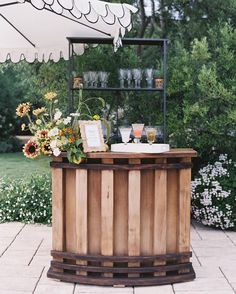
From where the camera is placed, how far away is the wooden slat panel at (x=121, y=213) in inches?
154

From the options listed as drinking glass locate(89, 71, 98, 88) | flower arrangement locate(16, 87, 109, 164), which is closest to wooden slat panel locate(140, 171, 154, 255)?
flower arrangement locate(16, 87, 109, 164)

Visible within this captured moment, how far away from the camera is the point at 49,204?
639 cm

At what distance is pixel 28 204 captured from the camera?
6430 mm

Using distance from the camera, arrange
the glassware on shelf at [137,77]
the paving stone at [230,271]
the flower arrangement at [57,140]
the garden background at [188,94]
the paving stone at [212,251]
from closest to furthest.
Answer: the flower arrangement at [57,140] < the paving stone at [230,271] < the paving stone at [212,251] < the glassware on shelf at [137,77] < the garden background at [188,94]

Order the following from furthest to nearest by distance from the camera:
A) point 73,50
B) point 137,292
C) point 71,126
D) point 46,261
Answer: point 73,50
point 46,261
point 71,126
point 137,292

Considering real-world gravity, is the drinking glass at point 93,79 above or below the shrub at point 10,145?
above

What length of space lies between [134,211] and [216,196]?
2.11 meters

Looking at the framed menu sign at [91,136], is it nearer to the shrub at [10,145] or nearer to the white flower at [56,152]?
the white flower at [56,152]

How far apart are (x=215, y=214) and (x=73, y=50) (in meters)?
2.22

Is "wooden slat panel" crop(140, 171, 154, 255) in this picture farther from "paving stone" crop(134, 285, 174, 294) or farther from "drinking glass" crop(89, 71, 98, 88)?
"drinking glass" crop(89, 71, 98, 88)

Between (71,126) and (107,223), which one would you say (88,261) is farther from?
(71,126)

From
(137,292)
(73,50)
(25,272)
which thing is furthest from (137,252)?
(73,50)

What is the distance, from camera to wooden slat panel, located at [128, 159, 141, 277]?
3885mm

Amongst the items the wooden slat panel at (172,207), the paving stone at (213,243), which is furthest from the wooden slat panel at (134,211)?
the paving stone at (213,243)
